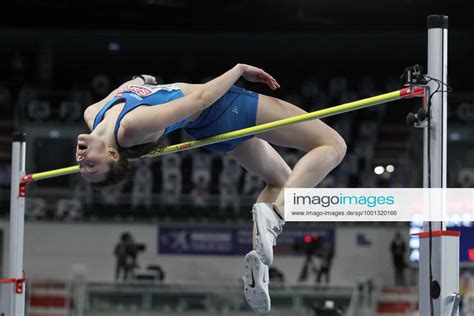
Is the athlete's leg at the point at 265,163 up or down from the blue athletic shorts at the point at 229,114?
down

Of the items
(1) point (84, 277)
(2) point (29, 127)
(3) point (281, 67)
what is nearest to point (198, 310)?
(1) point (84, 277)

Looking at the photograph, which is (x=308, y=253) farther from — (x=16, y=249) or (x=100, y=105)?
(x=100, y=105)

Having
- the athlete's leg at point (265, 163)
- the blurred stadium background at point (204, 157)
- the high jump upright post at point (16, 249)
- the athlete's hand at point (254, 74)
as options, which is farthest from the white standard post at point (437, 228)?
the blurred stadium background at point (204, 157)

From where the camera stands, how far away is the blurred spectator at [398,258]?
15.6 metres

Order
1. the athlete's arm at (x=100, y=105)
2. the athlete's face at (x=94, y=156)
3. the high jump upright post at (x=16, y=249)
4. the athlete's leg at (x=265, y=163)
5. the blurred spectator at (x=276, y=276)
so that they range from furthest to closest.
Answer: the blurred spectator at (x=276, y=276), the high jump upright post at (x=16, y=249), the athlete's leg at (x=265, y=163), the athlete's arm at (x=100, y=105), the athlete's face at (x=94, y=156)

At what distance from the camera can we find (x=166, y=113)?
4.71 meters

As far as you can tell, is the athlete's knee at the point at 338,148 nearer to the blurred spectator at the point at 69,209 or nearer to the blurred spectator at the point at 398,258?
the blurred spectator at the point at 398,258

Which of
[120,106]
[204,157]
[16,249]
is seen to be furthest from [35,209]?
[120,106]

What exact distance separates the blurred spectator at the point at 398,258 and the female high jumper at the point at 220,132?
10.5 m

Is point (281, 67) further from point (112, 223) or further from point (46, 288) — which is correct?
point (46, 288)

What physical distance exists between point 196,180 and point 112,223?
1.81 meters

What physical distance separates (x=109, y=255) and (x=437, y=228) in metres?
12.6

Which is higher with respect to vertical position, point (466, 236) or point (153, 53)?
point (153, 53)

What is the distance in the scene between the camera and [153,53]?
21.7 meters
